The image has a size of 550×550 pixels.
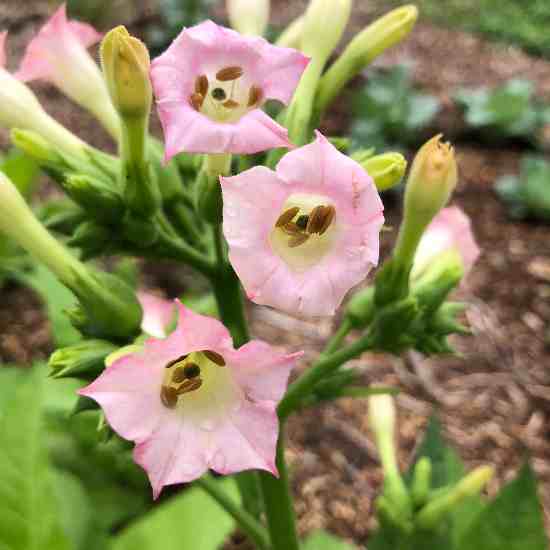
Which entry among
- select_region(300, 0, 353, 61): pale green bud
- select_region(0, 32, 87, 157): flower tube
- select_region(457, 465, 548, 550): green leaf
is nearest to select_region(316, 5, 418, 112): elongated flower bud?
select_region(300, 0, 353, 61): pale green bud

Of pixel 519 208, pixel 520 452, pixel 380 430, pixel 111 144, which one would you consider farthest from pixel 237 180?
pixel 111 144

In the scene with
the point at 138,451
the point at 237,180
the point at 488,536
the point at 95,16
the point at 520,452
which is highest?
the point at 237,180

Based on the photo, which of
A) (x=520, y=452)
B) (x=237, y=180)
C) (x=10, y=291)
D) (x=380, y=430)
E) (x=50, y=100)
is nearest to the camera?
(x=237, y=180)

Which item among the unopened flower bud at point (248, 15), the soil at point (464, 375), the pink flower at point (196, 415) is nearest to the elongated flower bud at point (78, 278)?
the pink flower at point (196, 415)

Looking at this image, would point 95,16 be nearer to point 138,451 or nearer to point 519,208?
point 519,208

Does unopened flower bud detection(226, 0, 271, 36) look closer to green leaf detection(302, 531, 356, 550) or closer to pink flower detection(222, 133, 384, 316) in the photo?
pink flower detection(222, 133, 384, 316)

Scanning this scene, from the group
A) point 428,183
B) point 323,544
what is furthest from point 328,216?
point 323,544

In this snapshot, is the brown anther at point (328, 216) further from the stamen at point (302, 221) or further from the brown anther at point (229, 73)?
the brown anther at point (229, 73)
